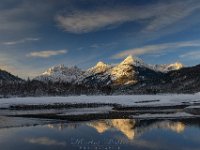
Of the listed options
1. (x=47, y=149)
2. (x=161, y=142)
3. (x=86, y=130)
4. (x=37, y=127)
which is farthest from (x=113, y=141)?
(x=37, y=127)

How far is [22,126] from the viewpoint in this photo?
43.2 metres

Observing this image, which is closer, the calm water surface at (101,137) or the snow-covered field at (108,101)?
the calm water surface at (101,137)

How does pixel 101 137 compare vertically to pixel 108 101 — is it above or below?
below

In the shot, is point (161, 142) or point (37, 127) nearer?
point (161, 142)

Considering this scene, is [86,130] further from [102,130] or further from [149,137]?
[149,137]

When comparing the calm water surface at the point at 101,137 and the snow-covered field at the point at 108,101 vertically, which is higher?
the snow-covered field at the point at 108,101

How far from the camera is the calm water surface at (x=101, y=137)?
28.2 m

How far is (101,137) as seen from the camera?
33219 millimetres

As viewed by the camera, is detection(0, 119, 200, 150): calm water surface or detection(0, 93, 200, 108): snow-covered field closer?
detection(0, 119, 200, 150): calm water surface

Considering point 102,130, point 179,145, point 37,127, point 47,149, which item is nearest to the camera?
point 47,149

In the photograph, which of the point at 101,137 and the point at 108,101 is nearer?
the point at 101,137

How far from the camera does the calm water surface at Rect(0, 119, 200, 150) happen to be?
1112 inches

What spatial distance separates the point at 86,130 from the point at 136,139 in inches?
338

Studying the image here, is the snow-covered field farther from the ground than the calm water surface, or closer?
farther from the ground
